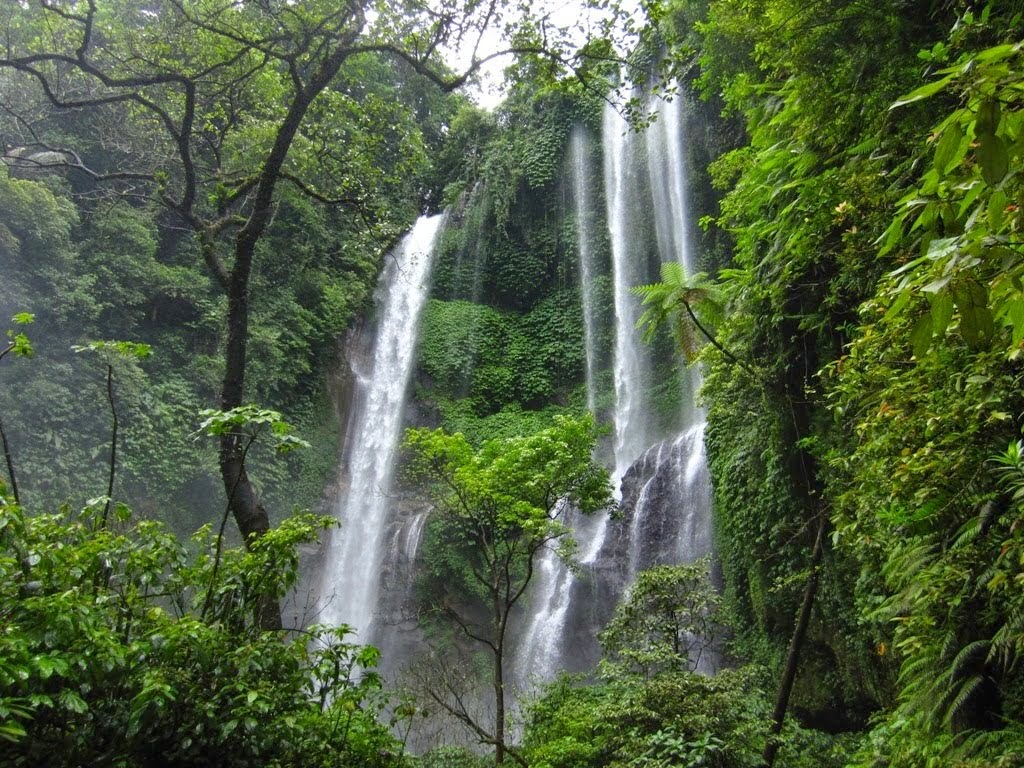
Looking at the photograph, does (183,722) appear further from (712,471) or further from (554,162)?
(554,162)

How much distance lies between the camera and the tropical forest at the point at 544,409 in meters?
2.78

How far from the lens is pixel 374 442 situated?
18609mm

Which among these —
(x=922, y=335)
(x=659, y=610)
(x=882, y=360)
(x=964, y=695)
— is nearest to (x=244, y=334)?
(x=882, y=360)

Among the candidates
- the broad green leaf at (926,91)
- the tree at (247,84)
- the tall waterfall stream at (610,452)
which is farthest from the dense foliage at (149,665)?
the tall waterfall stream at (610,452)

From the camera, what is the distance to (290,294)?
59.3 ft

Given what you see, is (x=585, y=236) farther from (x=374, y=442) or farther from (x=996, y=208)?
(x=996, y=208)

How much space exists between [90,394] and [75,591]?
41.9 feet

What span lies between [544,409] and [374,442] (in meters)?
5.00

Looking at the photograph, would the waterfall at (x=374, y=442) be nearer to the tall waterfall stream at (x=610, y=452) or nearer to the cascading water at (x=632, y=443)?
the tall waterfall stream at (x=610, y=452)

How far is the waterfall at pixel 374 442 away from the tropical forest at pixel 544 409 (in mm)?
111

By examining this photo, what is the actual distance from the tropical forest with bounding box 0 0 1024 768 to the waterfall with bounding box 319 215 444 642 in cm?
11

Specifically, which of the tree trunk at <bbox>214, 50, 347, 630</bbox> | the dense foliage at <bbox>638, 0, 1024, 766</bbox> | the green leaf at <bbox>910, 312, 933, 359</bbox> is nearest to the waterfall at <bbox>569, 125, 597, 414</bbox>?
the dense foliage at <bbox>638, 0, 1024, 766</bbox>

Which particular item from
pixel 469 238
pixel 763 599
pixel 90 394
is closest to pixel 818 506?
pixel 763 599

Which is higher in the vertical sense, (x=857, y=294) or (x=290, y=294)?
(x=290, y=294)
